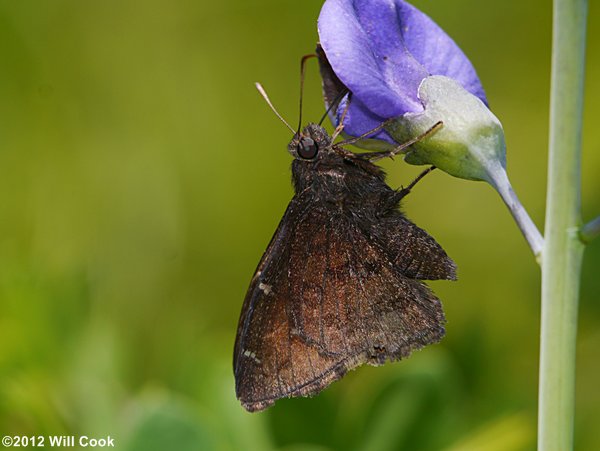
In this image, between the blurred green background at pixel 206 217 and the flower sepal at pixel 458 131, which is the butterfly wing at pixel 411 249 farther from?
the blurred green background at pixel 206 217

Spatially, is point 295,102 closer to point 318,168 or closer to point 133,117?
point 133,117

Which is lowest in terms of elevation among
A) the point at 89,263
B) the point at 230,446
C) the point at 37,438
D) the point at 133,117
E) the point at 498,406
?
the point at 498,406

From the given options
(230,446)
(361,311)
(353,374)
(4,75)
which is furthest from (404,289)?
(4,75)

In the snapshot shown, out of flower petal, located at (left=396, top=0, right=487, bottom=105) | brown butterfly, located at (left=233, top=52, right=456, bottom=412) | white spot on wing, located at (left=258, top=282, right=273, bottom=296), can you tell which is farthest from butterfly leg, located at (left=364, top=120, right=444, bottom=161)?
white spot on wing, located at (left=258, top=282, right=273, bottom=296)

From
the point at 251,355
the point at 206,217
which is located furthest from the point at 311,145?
the point at 206,217

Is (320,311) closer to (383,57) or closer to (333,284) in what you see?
(333,284)
